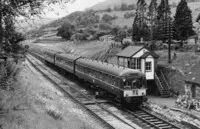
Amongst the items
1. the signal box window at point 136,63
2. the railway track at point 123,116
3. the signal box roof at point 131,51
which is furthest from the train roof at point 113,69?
the signal box window at point 136,63

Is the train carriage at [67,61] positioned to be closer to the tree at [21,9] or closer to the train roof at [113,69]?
the train roof at [113,69]

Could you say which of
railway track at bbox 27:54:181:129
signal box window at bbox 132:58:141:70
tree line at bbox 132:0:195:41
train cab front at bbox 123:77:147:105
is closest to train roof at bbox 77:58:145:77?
train cab front at bbox 123:77:147:105

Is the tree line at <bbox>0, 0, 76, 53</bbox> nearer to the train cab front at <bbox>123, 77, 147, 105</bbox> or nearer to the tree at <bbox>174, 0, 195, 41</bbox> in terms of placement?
the train cab front at <bbox>123, 77, 147, 105</bbox>

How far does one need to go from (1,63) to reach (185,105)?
14.1 m

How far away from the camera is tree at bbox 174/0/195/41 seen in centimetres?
4653

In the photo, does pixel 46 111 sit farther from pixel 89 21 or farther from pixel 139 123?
pixel 89 21

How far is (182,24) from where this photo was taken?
4766cm

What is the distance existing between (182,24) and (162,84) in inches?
827

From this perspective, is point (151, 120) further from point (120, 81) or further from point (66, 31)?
point (66, 31)

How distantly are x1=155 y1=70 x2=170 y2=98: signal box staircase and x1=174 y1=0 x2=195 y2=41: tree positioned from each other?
16298 millimetres

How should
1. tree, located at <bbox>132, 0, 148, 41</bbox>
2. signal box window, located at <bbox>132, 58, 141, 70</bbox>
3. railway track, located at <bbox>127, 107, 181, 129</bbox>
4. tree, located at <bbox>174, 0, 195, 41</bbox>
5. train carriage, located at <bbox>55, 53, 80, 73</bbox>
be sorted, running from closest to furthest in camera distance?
railway track, located at <bbox>127, 107, 181, 129</bbox> → signal box window, located at <bbox>132, 58, 141, 70</bbox> → train carriage, located at <bbox>55, 53, 80, 73</bbox> → tree, located at <bbox>174, 0, 195, 41</bbox> → tree, located at <bbox>132, 0, 148, 41</bbox>

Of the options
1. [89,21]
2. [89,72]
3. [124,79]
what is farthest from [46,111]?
[89,21]

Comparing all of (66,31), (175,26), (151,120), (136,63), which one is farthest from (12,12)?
(66,31)

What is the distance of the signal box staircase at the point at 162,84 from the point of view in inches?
1117
